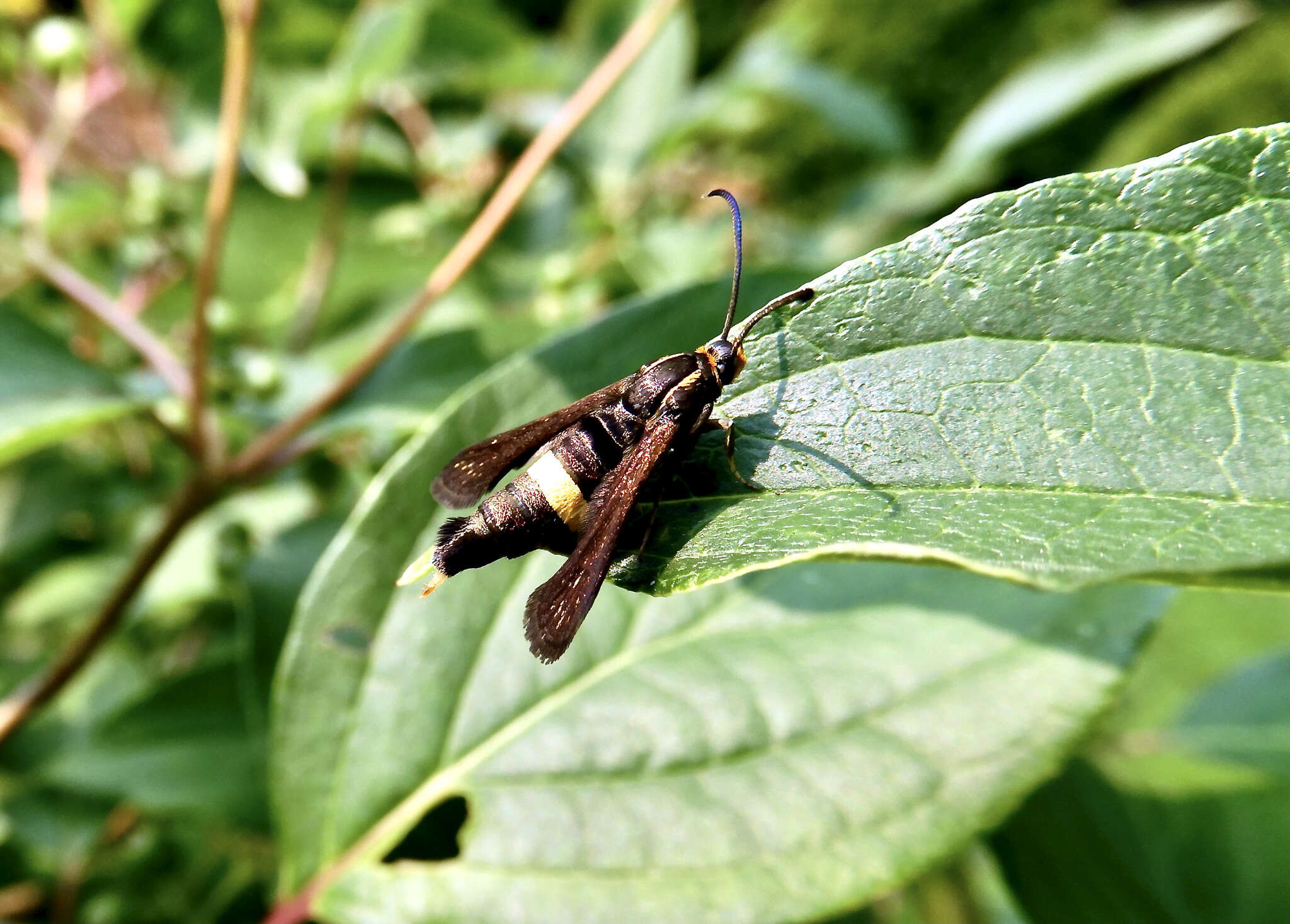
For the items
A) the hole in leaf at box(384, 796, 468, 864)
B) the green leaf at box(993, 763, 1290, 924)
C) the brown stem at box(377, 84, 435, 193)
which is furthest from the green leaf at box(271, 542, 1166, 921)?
the brown stem at box(377, 84, 435, 193)

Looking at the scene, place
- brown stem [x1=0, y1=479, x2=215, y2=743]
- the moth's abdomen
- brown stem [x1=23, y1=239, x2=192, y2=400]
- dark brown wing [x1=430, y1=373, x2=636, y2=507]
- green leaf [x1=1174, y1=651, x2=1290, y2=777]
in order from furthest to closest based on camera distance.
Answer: green leaf [x1=1174, y1=651, x2=1290, y2=777]
brown stem [x1=23, y1=239, x2=192, y2=400]
brown stem [x1=0, y1=479, x2=215, y2=743]
dark brown wing [x1=430, y1=373, x2=636, y2=507]
the moth's abdomen

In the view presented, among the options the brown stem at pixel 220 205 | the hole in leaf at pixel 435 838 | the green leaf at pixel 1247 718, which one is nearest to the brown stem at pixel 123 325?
the brown stem at pixel 220 205

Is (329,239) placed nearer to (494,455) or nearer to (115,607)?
(115,607)

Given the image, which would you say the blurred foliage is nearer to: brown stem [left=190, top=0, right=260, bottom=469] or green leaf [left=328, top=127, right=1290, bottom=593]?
brown stem [left=190, top=0, right=260, bottom=469]

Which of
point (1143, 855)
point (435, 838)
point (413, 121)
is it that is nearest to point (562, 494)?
point (435, 838)

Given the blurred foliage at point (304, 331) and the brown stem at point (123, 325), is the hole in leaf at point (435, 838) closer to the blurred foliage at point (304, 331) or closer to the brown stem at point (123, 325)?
the blurred foliage at point (304, 331)

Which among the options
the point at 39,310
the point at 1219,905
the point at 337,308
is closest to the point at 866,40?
the point at 337,308
